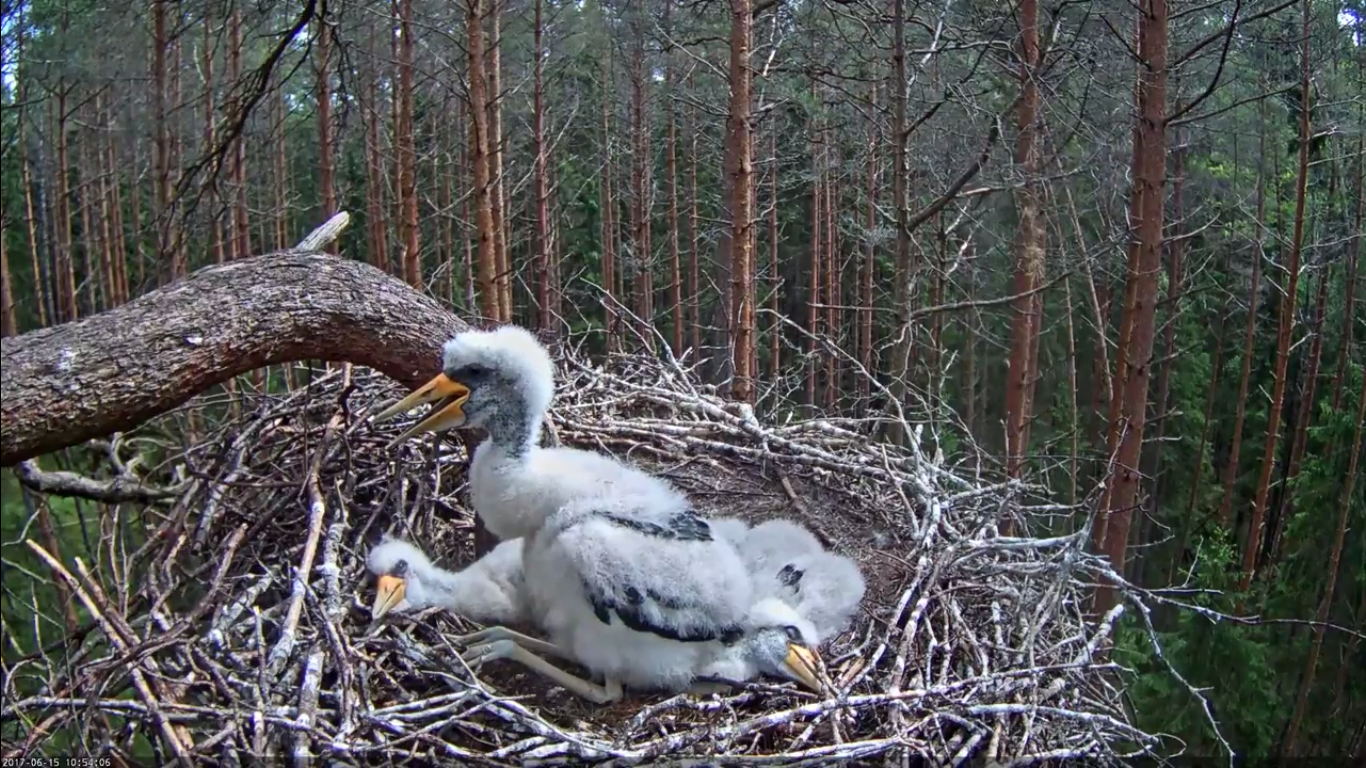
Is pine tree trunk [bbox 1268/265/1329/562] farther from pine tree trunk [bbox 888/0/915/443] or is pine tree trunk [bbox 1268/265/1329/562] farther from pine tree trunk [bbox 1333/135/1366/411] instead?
pine tree trunk [bbox 888/0/915/443]

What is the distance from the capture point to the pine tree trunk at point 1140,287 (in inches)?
164

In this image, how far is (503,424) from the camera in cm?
272

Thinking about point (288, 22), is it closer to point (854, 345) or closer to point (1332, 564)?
point (854, 345)

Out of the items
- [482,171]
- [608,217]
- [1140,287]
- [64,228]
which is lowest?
[1140,287]

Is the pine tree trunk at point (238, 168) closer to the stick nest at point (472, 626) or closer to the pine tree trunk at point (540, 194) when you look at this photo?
the pine tree trunk at point (540, 194)

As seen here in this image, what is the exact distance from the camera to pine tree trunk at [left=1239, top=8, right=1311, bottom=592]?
13.6 feet

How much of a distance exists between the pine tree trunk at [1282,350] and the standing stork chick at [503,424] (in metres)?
3.10

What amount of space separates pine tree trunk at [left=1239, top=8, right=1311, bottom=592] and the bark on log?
3460 mm

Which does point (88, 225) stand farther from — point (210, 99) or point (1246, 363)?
point (1246, 363)

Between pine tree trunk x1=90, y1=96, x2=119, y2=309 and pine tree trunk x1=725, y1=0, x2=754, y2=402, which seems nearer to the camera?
pine tree trunk x1=725, y1=0, x2=754, y2=402

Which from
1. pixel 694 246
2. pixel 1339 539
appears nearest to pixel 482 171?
pixel 694 246

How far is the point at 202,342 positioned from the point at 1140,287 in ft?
13.3

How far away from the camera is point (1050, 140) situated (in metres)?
4.59

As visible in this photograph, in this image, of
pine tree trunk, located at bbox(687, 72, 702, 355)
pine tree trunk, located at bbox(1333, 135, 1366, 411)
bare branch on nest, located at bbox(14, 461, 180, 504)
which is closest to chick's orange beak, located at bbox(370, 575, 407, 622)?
bare branch on nest, located at bbox(14, 461, 180, 504)
